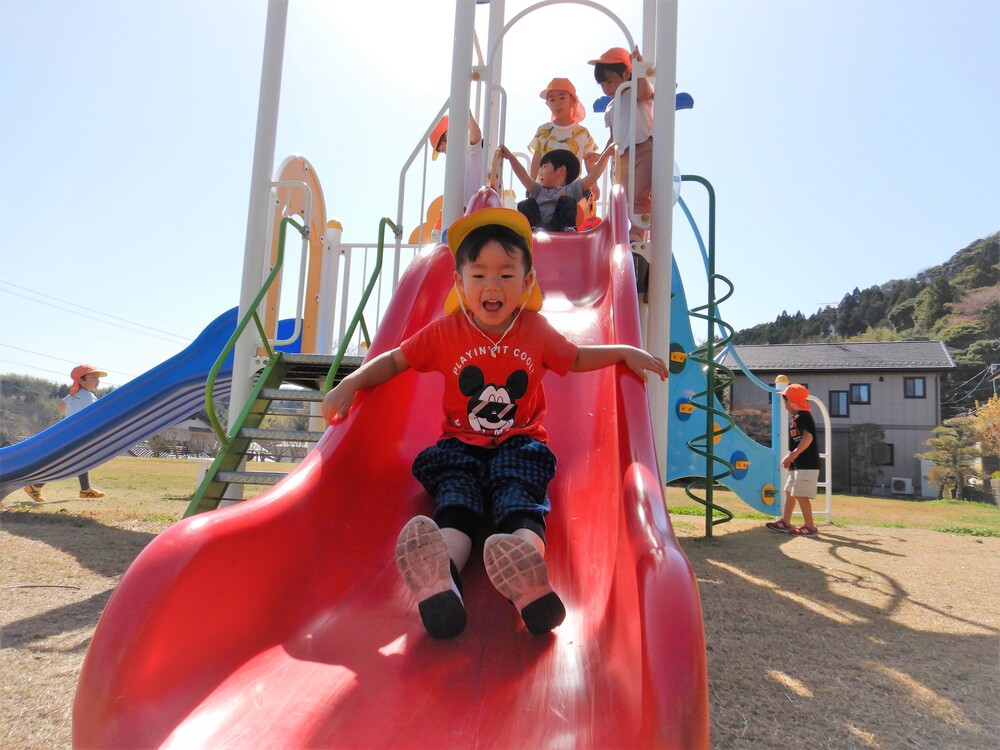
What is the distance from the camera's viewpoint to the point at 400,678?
1.41 meters

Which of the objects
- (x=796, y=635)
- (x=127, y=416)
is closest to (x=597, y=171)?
(x=796, y=635)

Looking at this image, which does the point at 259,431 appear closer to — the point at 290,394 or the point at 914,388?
the point at 290,394

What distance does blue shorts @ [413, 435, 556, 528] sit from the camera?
1781mm

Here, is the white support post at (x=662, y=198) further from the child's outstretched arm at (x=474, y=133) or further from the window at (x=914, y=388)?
the window at (x=914, y=388)

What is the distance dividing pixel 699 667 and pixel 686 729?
0.37 feet

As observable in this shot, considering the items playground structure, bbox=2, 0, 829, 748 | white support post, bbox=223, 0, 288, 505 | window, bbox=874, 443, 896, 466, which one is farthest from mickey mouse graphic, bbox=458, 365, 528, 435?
window, bbox=874, 443, 896, 466

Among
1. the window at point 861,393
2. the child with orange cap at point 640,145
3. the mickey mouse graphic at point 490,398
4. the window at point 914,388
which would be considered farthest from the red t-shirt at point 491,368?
the window at point 914,388

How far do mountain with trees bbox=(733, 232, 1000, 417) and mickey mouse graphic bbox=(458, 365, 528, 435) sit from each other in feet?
131

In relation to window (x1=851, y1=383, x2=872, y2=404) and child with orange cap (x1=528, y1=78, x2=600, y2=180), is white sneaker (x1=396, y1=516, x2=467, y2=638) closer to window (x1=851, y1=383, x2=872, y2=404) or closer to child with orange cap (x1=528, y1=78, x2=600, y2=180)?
child with orange cap (x1=528, y1=78, x2=600, y2=180)

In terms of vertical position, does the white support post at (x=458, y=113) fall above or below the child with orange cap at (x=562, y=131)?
below

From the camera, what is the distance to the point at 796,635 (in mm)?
2930

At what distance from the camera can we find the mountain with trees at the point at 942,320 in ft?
128

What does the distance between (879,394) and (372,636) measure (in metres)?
30.2

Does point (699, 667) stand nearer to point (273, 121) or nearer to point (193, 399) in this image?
point (273, 121)
